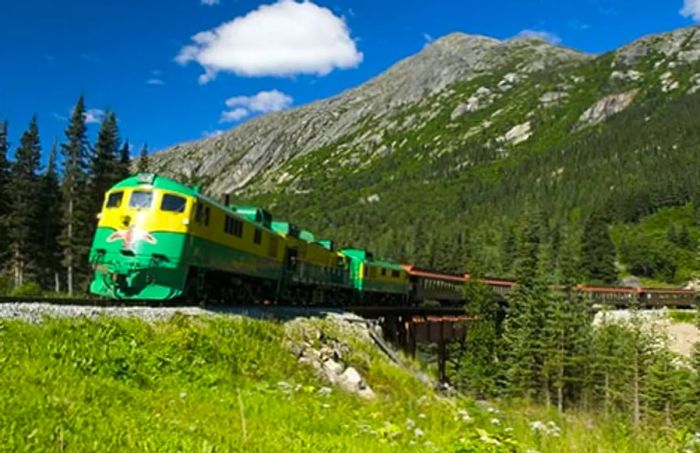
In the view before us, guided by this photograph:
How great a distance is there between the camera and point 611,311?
274ft

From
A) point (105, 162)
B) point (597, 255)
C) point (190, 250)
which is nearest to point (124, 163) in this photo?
point (105, 162)

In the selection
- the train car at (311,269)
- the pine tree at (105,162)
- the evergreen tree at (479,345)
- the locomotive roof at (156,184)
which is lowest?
the evergreen tree at (479,345)

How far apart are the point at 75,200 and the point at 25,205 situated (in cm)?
614

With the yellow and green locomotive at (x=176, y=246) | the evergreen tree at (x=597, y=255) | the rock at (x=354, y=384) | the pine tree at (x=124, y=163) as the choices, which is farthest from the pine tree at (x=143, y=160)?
the evergreen tree at (x=597, y=255)

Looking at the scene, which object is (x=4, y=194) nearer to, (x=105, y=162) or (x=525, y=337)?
(x=105, y=162)

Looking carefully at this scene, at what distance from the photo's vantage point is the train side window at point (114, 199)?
1939 centimetres

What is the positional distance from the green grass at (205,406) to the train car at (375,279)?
29.3m

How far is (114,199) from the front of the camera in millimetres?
19594

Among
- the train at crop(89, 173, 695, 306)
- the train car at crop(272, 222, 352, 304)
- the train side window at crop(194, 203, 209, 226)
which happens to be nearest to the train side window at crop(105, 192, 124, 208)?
the train at crop(89, 173, 695, 306)

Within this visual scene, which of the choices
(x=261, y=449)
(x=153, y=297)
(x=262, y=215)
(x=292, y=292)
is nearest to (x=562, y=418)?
(x=261, y=449)

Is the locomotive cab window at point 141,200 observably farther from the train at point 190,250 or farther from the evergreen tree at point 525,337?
the evergreen tree at point 525,337

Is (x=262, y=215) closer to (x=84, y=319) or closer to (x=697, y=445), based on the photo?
(x=84, y=319)

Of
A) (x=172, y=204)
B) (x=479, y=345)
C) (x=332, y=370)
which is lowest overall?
(x=479, y=345)

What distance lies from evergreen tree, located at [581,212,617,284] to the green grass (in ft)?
406
